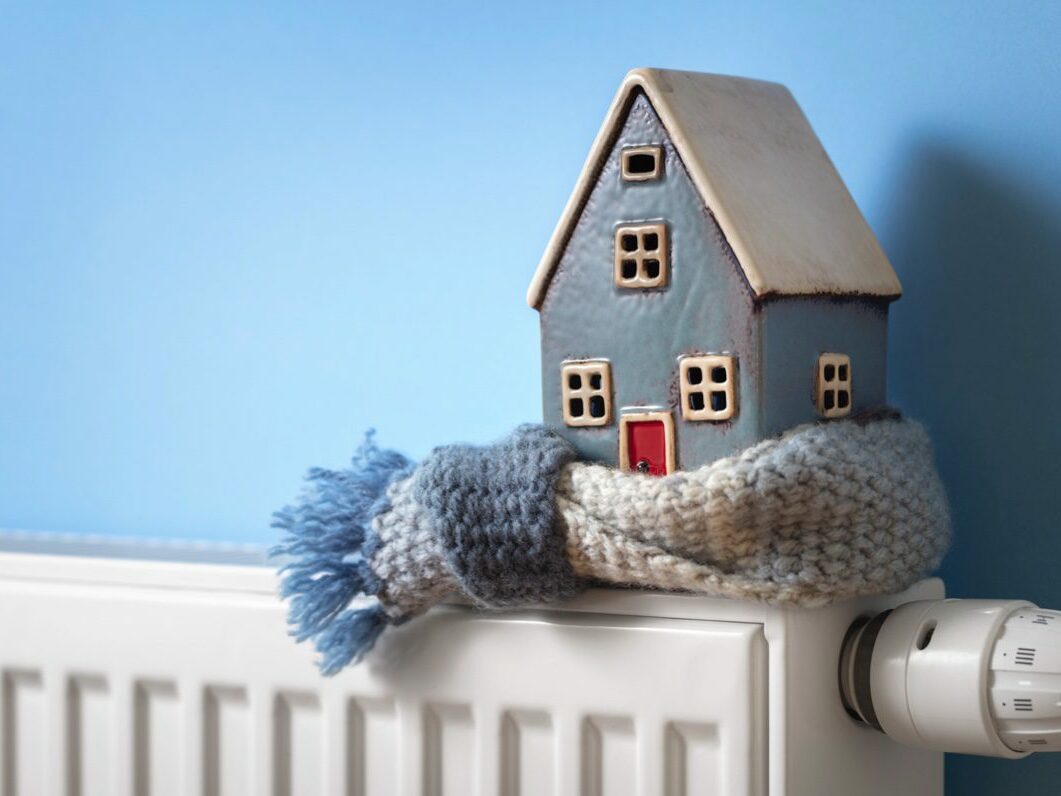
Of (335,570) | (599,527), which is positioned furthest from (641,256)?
(335,570)

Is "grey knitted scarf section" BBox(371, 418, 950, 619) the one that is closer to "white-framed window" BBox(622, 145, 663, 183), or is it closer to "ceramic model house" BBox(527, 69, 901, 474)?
"ceramic model house" BBox(527, 69, 901, 474)

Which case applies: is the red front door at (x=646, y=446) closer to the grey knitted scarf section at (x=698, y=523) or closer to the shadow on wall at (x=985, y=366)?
the grey knitted scarf section at (x=698, y=523)

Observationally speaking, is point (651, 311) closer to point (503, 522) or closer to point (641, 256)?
point (641, 256)

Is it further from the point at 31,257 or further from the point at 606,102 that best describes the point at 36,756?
the point at 606,102

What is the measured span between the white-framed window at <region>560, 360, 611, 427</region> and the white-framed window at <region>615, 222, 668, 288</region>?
0.16 ft

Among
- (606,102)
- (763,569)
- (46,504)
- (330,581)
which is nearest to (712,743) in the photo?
(763,569)

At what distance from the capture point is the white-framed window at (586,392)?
690 mm

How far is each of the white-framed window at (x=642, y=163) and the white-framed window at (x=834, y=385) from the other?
134 millimetres

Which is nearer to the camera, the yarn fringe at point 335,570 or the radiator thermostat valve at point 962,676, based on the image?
the radiator thermostat valve at point 962,676

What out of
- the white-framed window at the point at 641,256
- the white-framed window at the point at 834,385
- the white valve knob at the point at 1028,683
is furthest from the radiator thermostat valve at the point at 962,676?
the white-framed window at the point at 641,256

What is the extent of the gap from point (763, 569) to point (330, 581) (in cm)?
25

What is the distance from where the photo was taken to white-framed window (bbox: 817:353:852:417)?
0.68 m

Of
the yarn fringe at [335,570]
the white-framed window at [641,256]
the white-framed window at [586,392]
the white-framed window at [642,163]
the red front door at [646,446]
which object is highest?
the white-framed window at [642,163]

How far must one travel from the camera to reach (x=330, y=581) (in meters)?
0.72
